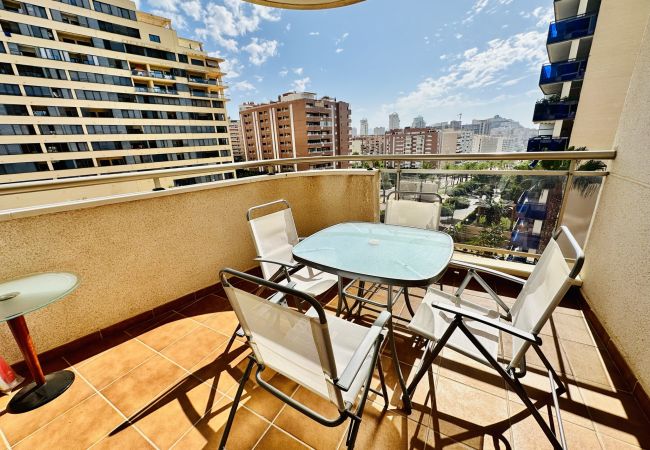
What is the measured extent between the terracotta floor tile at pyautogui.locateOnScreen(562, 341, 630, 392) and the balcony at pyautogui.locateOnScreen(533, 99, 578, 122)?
72.5 ft

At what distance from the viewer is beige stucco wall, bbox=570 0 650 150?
14.1 metres

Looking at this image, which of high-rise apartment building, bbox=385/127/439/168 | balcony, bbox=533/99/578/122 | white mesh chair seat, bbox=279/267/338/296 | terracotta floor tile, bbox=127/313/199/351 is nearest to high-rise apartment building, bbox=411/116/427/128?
high-rise apartment building, bbox=385/127/439/168

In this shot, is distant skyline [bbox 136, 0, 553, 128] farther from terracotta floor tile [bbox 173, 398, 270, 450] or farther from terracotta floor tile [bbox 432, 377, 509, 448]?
terracotta floor tile [bbox 173, 398, 270, 450]

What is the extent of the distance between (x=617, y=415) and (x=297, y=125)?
5986cm

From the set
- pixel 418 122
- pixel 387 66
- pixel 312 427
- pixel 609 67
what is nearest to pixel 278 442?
pixel 312 427

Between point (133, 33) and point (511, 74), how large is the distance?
2290 inches

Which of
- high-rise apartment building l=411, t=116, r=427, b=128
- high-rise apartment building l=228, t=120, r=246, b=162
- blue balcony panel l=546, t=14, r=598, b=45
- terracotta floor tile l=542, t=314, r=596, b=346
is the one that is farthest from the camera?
high-rise apartment building l=411, t=116, r=427, b=128

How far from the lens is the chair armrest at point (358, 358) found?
930 millimetres

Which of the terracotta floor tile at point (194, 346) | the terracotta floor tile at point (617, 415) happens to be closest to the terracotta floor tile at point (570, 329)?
the terracotta floor tile at point (617, 415)

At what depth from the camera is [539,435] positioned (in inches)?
53.2

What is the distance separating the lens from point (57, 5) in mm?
29984

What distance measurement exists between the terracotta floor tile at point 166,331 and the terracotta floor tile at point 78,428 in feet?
1.65

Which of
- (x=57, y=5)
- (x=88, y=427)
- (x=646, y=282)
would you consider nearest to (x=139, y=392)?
(x=88, y=427)

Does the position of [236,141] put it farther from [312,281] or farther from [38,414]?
[38,414]
